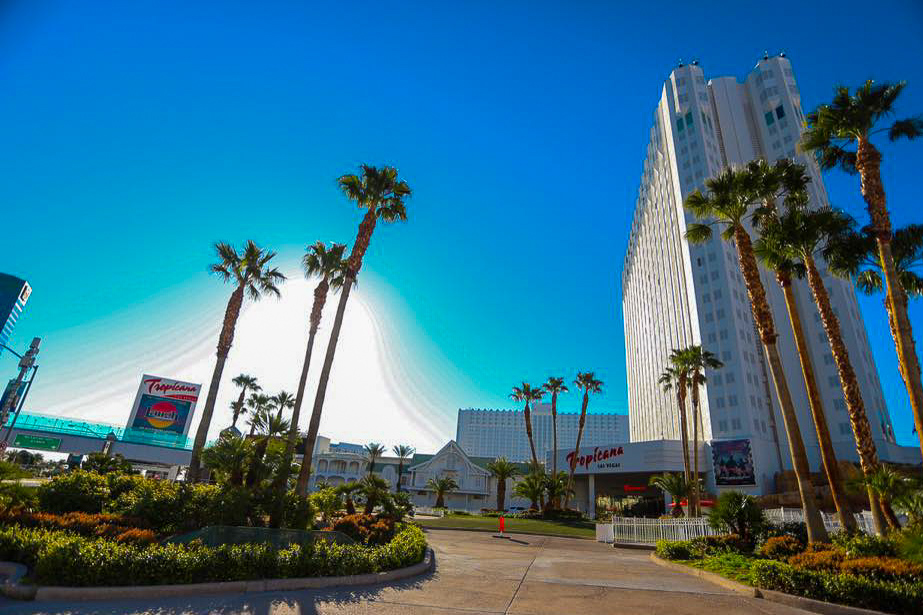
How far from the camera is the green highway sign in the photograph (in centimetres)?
5541

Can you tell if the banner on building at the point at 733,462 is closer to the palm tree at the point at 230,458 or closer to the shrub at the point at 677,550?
the shrub at the point at 677,550

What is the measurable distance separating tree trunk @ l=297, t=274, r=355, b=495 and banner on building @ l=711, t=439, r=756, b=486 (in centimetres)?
5066

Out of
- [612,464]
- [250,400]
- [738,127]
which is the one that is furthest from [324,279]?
[738,127]

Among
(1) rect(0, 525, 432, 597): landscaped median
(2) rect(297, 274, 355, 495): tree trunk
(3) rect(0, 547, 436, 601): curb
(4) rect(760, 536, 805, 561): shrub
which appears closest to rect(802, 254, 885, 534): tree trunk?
(4) rect(760, 536, 805, 561): shrub

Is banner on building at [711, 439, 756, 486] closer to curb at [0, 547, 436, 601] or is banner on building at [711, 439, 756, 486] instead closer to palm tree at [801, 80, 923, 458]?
palm tree at [801, 80, 923, 458]

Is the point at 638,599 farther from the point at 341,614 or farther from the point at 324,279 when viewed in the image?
the point at 324,279

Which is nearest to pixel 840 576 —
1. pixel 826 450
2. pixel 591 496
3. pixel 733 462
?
pixel 826 450

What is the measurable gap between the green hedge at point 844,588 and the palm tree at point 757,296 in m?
5.30

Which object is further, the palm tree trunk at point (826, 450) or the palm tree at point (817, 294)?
the palm tree at point (817, 294)

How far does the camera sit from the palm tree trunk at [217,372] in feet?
73.9

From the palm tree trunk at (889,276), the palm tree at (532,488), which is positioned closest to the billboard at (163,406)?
the palm tree at (532,488)

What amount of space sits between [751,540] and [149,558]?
18.6 metres

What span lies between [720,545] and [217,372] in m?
25.2

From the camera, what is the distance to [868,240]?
17.4m
